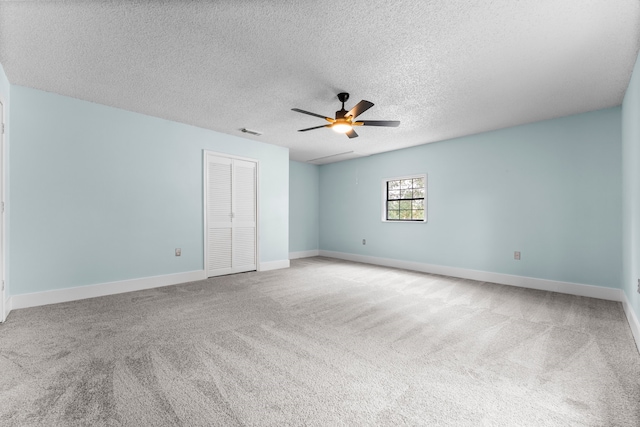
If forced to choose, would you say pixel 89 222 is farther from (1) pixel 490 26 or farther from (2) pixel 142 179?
(1) pixel 490 26

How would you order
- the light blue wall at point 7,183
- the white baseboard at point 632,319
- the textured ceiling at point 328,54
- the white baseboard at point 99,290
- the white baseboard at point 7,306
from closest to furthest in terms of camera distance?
1. the textured ceiling at point 328,54
2. the white baseboard at point 632,319
3. the white baseboard at point 7,306
4. the light blue wall at point 7,183
5. the white baseboard at point 99,290

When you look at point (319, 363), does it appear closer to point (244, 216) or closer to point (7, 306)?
point (7, 306)

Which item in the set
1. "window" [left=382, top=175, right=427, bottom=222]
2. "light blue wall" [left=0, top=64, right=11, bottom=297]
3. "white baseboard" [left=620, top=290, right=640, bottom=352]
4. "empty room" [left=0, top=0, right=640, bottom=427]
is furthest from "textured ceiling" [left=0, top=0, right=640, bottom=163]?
"white baseboard" [left=620, top=290, right=640, bottom=352]

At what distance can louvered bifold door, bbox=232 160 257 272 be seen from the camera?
17.6ft

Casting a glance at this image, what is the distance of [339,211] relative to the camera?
7.56m

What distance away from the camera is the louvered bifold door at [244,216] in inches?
212

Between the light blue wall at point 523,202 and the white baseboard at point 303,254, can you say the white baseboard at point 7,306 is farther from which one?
the light blue wall at point 523,202

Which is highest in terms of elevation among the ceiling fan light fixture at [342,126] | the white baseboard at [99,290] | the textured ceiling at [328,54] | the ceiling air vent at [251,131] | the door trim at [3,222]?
the textured ceiling at [328,54]

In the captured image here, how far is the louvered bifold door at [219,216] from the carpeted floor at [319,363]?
4.55 ft

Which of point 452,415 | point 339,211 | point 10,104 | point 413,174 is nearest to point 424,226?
point 413,174

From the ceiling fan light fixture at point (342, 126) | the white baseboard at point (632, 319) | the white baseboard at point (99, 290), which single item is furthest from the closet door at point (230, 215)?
the white baseboard at point (632, 319)

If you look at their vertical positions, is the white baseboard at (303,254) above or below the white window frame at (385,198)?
below

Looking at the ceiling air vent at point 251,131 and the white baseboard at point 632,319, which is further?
the ceiling air vent at point 251,131

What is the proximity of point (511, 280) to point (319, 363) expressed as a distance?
3.99m
